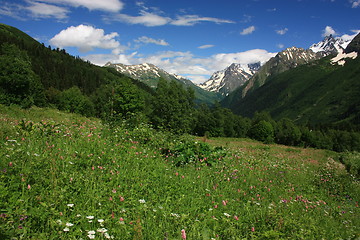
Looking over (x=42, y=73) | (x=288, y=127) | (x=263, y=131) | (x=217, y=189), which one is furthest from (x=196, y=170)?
(x=42, y=73)

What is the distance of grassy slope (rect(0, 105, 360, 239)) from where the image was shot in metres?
3.30

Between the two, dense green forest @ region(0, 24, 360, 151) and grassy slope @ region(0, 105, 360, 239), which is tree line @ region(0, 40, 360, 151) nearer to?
dense green forest @ region(0, 24, 360, 151)

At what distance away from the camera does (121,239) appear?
327cm

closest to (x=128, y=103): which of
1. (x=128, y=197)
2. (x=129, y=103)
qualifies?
(x=129, y=103)

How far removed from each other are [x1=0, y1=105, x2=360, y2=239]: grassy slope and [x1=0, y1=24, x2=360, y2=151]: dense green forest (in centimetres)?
347

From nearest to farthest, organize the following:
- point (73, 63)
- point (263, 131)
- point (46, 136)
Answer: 1. point (46, 136)
2. point (263, 131)
3. point (73, 63)

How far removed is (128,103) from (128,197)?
155 feet

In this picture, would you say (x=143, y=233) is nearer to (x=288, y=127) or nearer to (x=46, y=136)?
(x=46, y=136)

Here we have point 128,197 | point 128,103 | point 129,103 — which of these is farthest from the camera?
point 128,103

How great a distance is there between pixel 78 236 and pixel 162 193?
2.08 m

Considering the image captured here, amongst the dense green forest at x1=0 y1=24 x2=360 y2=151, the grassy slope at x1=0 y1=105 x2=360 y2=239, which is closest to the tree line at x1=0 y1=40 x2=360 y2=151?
the dense green forest at x1=0 y1=24 x2=360 y2=151

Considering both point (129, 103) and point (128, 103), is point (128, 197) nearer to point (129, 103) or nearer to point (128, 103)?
point (129, 103)

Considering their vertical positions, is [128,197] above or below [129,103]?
below

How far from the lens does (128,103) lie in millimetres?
50000
